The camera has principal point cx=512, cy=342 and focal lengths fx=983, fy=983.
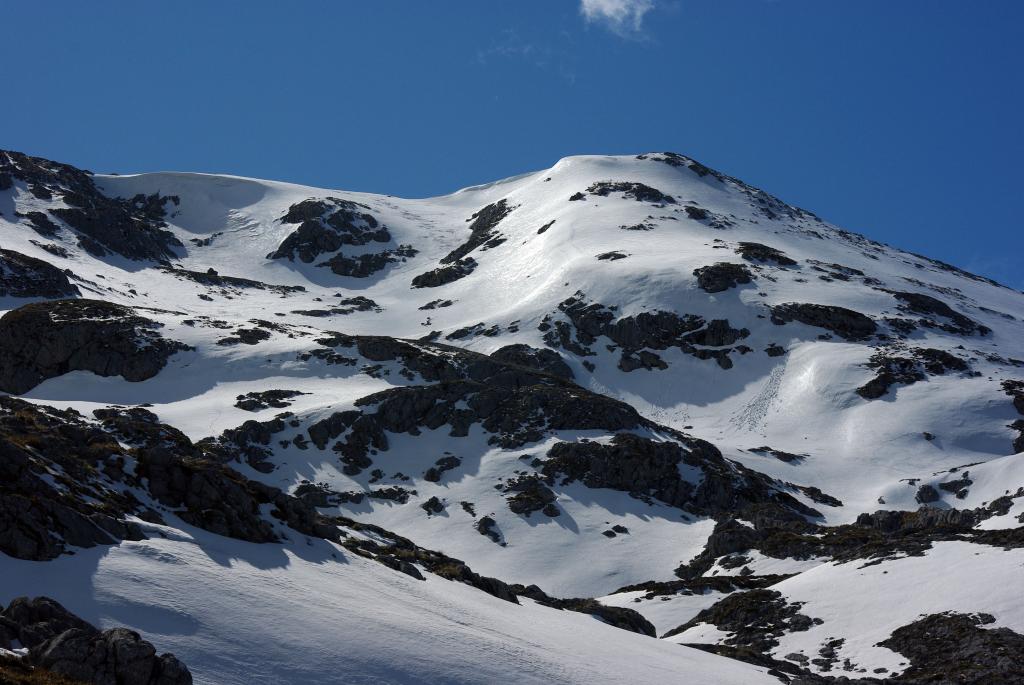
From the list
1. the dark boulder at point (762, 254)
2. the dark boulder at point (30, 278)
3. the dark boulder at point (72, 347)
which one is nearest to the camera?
the dark boulder at point (72, 347)

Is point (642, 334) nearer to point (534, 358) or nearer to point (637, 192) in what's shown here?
point (534, 358)

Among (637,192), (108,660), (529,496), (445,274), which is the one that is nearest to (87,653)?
(108,660)

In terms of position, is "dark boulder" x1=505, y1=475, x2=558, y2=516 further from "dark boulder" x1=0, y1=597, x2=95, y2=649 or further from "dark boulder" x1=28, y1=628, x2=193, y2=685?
"dark boulder" x1=28, y1=628, x2=193, y2=685

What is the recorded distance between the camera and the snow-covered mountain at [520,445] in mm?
31906

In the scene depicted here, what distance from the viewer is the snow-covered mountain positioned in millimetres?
31906

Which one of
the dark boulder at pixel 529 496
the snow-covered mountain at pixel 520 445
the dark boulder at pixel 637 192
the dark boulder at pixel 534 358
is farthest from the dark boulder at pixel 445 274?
the dark boulder at pixel 529 496

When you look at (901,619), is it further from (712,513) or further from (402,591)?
(712,513)

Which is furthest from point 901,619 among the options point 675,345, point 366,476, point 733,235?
point 733,235

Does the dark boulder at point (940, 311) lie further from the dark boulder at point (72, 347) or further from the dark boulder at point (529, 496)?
the dark boulder at point (72, 347)

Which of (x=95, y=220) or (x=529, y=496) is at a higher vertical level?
(x=95, y=220)

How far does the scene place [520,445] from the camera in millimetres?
86625

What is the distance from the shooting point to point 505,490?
3137 inches

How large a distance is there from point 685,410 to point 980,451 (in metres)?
31.5

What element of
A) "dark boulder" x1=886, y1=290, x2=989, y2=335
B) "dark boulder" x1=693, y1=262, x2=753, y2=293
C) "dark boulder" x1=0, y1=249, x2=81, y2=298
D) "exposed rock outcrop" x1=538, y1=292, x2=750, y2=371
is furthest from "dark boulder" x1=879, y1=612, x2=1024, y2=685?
"dark boulder" x1=0, y1=249, x2=81, y2=298
